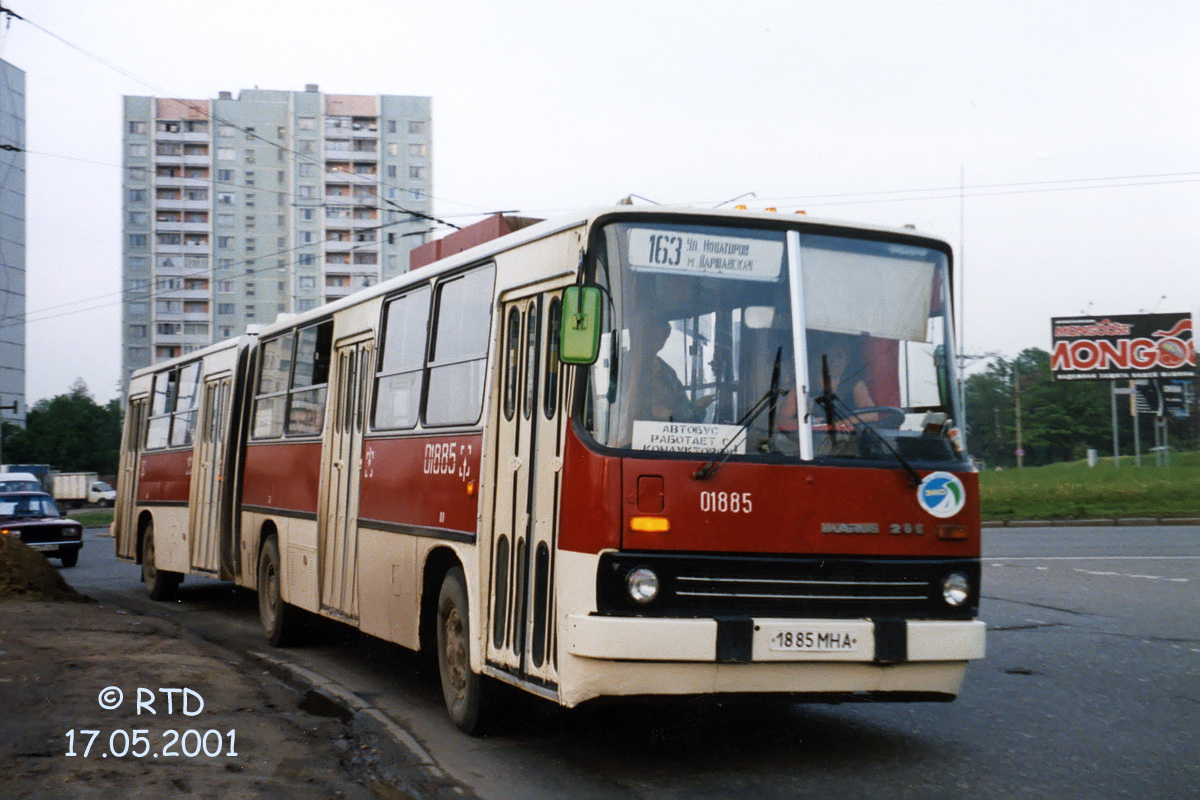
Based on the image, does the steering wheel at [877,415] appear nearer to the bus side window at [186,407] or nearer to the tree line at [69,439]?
the bus side window at [186,407]

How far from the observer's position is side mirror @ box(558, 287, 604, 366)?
6645 mm

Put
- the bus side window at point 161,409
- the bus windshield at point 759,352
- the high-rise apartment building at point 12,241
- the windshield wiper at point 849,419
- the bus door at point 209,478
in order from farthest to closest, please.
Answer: the high-rise apartment building at point 12,241, the bus side window at point 161,409, the bus door at point 209,478, the windshield wiper at point 849,419, the bus windshield at point 759,352

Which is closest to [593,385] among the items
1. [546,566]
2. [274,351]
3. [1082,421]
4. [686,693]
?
[546,566]

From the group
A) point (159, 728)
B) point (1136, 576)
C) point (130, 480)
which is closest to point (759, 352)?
point (159, 728)

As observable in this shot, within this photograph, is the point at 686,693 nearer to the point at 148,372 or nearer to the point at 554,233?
the point at 554,233

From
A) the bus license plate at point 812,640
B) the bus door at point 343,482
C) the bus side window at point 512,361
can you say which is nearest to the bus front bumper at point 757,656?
the bus license plate at point 812,640

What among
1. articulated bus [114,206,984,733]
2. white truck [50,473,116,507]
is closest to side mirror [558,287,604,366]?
articulated bus [114,206,984,733]

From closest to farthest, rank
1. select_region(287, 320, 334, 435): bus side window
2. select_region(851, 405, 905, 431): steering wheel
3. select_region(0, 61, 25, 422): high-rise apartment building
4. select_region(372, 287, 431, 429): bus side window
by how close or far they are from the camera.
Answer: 1. select_region(851, 405, 905, 431): steering wheel
2. select_region(372, 287, 431, 429): bus side window
3. select_region(287, 320, 334, 435): bus side window
4. select_region(0, 61, 25, 422): high-rise apartment building

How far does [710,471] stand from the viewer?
22.1 ft

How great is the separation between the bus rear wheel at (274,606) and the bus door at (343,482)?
4.51 ft

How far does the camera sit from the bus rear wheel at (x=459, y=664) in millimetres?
8039

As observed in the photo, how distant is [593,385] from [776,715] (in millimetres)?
3038

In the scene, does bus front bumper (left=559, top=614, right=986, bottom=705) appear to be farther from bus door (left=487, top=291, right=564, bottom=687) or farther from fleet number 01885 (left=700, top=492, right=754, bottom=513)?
fleet number 01885 (left=700, top=492, right=754, bottom=513)

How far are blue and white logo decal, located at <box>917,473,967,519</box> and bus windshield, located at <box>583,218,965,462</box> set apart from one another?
13 centimetres
